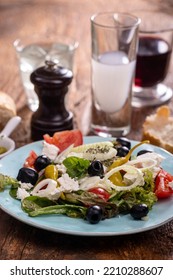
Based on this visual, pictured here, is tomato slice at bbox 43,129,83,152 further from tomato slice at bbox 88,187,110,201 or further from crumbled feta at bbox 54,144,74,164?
tomato slice at bbox 88,187,110,201

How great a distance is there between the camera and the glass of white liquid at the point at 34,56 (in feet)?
12.4

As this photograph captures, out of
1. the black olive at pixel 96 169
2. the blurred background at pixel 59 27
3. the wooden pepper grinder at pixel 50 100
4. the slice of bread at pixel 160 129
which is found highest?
the black olive at pixel 96 169

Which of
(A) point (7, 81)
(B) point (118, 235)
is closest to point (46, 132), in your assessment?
(A) point (7, 81)

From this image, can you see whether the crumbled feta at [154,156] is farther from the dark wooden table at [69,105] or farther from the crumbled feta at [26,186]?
the crumbled feta at [26,186]

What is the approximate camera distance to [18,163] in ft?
9.70

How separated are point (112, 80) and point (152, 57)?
1.49 feet

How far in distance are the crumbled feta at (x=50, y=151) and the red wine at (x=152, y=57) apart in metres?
1.07

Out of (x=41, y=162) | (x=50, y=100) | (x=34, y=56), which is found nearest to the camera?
(x=41, y=162)

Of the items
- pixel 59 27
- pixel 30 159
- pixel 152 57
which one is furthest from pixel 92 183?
pixel 59 27

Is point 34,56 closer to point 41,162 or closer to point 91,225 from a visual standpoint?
point 41,162

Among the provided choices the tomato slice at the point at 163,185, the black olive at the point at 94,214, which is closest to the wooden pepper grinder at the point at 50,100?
the tomato slice at the point at 163,185

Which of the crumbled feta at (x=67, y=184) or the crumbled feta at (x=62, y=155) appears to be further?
the crumbled feta at (x=62, y=155)

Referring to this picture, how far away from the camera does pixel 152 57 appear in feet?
12.6

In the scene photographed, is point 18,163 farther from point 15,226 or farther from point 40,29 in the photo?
point 40,29
